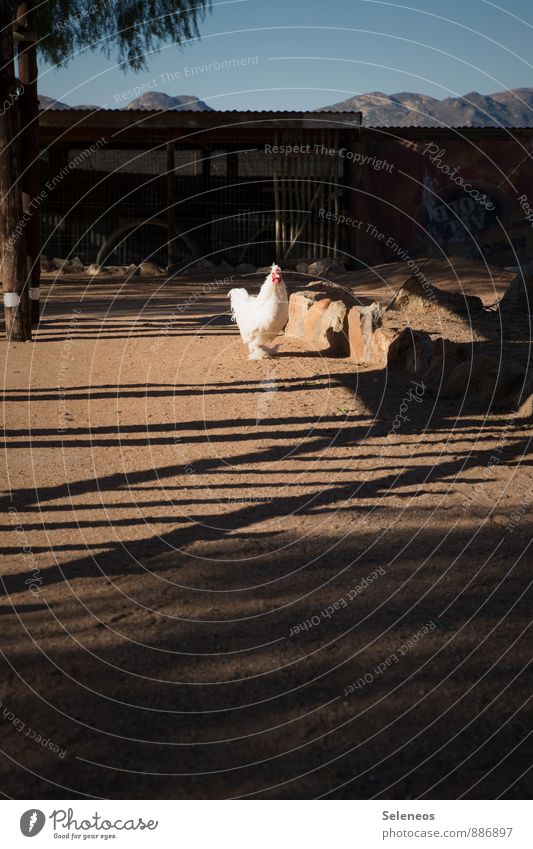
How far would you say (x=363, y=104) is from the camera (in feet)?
145

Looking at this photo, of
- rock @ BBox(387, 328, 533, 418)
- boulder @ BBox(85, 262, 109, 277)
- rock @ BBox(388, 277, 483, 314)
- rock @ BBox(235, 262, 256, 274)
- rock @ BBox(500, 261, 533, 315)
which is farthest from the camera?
boulder @ BBox(85, 262, 109, 277)

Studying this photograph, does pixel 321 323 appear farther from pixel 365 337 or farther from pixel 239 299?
pixel 239 299

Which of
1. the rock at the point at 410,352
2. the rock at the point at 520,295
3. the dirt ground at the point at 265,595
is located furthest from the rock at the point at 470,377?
the rock at the point at 520,295

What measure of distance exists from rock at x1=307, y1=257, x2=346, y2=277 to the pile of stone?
24.6 ft

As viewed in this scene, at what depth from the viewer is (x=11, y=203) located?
1120cm

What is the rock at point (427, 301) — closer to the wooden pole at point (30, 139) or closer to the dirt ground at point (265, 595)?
the dirt ground at point (265, 595)

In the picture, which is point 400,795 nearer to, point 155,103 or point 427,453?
point 427,453

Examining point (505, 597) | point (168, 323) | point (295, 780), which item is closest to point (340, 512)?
point (505, 597)

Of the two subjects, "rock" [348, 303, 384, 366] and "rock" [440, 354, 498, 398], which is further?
"rock" [348, 303, 384, 366]

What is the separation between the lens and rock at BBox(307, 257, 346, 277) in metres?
19.2

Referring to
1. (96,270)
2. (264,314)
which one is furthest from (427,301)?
(96,270)

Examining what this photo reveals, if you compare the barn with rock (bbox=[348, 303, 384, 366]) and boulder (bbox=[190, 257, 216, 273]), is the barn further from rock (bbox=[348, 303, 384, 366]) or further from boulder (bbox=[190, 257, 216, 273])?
rock (bbox=[348, 303, 384, 366])

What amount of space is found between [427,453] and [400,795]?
400 centimetres

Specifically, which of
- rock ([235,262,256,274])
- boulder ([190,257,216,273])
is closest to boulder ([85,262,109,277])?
boulder ([190,257,216,273])
